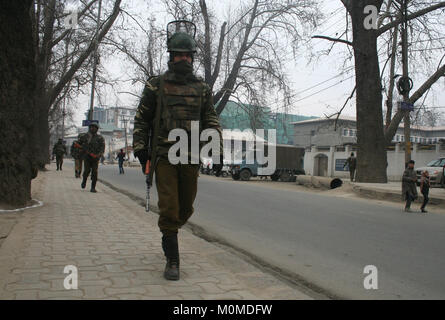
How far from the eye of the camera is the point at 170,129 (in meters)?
3.80

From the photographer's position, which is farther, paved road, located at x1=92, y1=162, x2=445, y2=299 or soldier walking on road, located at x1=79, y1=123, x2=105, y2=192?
soldier walking on road, located at x1=79, y1=123, x2=105, y2=192

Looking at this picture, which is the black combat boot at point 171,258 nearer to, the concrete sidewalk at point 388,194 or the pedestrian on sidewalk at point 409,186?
the pedestrian on sidewalk at point 409,186

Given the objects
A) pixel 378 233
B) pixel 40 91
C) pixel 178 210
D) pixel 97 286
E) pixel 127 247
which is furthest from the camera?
pixel 40 91

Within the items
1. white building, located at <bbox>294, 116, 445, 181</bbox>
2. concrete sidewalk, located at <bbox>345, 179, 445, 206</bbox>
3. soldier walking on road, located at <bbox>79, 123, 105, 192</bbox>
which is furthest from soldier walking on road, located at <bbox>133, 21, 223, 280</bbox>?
white building, located at <bbox>294, 116, 445, 181</bbox>

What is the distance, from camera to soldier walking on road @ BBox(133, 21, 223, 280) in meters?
3.74

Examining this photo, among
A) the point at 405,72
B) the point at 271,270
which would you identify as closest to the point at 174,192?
the point at 271,270

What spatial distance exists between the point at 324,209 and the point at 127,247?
639 cm

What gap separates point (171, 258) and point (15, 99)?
4797mm

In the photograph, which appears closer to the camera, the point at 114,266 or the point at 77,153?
the point at 114,266

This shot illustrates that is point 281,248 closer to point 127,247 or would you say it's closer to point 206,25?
point 127,247

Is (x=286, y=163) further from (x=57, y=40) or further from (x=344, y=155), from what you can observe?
(x=57, y=40)

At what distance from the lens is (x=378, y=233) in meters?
7.05

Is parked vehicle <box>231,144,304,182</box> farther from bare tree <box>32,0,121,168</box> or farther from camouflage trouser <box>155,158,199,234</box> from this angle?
camouflage trouser <box>155,158,199,234</box>

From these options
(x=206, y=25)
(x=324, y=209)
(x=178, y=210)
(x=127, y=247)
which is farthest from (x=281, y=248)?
(x=206, y=25)
